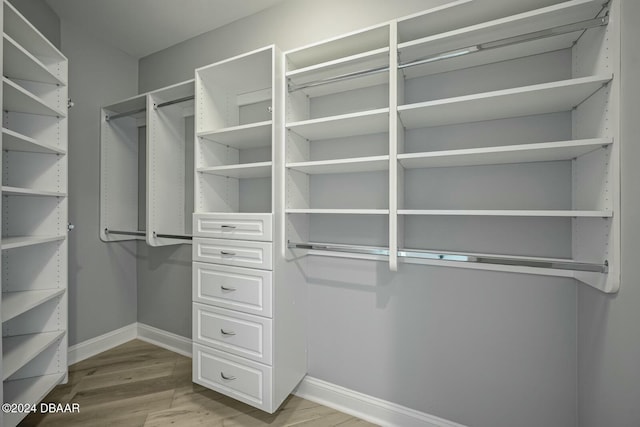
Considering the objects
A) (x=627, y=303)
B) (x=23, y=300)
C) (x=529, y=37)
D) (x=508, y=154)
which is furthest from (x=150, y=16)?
(x=627, y=303)

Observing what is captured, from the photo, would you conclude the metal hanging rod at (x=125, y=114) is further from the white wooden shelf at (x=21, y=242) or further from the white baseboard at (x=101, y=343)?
the white baseboard at (x=101, y=343)

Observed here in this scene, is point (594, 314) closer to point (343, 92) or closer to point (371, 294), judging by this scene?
point (371, 294)

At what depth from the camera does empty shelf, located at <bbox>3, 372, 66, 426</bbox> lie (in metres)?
1.49

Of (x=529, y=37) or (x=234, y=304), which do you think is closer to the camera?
(x=529, y=37)

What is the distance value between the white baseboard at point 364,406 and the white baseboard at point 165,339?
1.20 meters

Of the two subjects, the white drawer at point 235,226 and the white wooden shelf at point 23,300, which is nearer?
the white wooden shelf at point 23,300

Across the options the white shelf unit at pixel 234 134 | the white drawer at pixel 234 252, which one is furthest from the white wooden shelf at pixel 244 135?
the white drawer at pixel 234 252

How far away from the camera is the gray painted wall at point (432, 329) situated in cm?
136

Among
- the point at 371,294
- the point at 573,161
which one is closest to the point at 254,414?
the point at 371,294

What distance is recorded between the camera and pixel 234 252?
5.58 ft

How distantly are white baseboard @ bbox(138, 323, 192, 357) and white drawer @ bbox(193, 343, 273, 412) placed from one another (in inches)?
32.5

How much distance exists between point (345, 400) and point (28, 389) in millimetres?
1879

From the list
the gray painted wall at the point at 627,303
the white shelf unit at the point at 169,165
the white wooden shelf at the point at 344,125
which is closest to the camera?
the gray painted wall at the point at 627,303

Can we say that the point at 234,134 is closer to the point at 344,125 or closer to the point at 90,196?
the point at 344,125
